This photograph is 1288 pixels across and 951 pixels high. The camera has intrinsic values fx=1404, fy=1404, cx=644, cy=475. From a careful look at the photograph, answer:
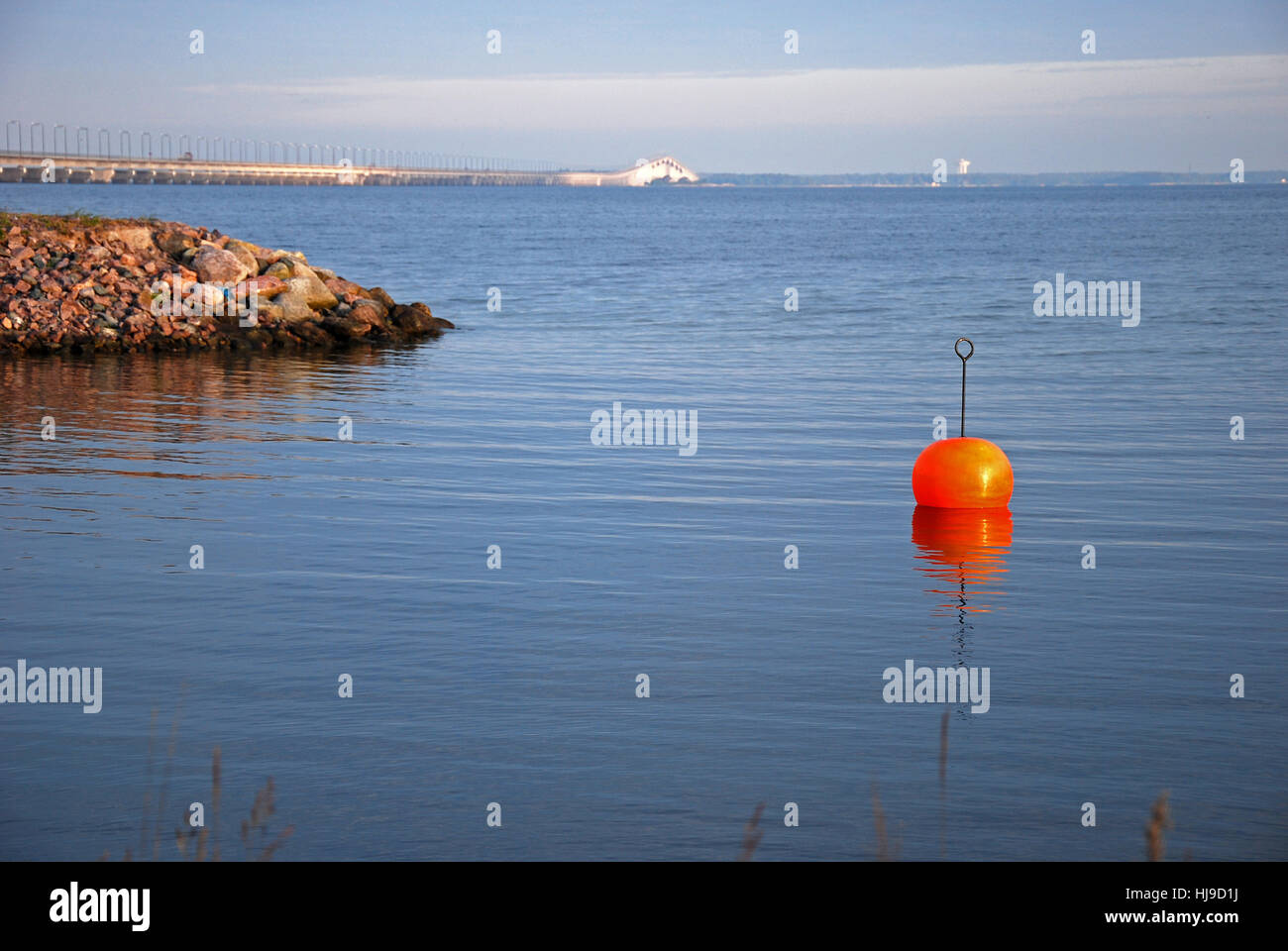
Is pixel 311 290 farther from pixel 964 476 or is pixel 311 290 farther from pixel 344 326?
pixel 964 476

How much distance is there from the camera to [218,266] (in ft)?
108

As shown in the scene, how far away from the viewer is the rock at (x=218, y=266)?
32.6 m

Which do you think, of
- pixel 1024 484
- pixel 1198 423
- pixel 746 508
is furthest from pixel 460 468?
pixel 1198 423

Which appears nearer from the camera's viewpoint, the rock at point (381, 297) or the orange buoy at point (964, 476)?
the orange buoy at point (964, 476)

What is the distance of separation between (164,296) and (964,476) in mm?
22072

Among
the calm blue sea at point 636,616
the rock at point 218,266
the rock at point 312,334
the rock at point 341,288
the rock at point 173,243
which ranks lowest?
the calm blue sea at point 636,616

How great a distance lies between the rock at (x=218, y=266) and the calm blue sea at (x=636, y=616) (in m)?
8.13

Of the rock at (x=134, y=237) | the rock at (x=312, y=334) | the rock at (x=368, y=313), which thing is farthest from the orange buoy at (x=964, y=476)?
the rock at (x=134, y=237)

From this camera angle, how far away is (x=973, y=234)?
9681cm

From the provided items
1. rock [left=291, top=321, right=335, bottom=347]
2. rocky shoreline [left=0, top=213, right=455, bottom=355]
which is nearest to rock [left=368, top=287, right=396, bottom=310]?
rocky shoreline [left=0, top=213, right=455, bottom=355]

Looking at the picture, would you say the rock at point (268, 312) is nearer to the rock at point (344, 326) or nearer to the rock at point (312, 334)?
the rock at point (312, 334)

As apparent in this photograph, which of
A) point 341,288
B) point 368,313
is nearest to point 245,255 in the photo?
point 341,288

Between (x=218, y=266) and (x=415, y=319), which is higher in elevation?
(x=218, y=266)
